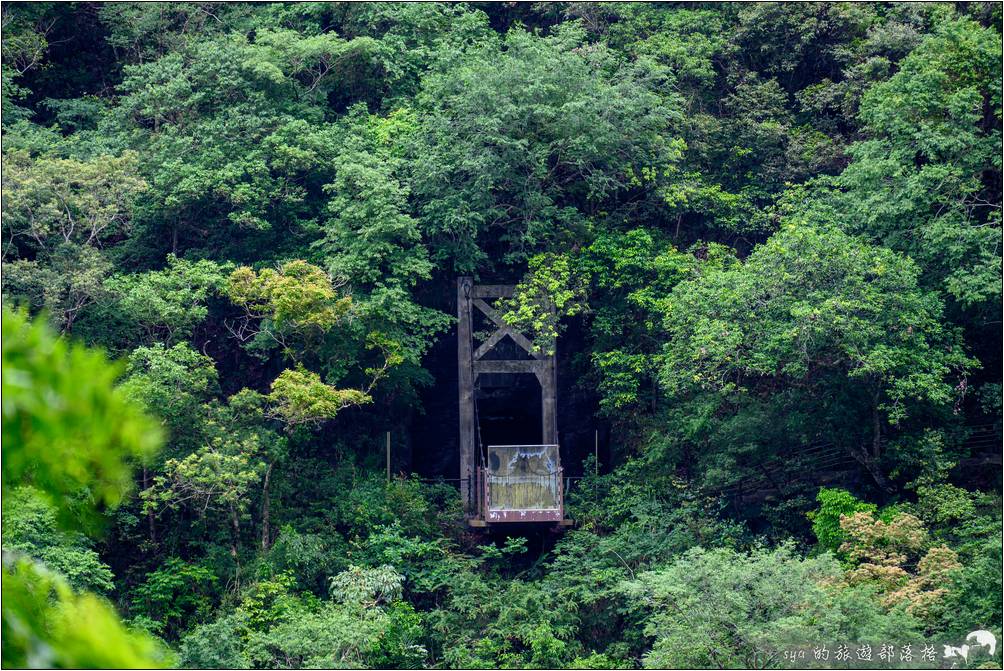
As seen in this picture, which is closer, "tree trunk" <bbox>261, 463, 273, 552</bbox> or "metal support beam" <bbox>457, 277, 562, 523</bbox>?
"tree trunk" <bbox>261, 463, 273, 552</bbox>

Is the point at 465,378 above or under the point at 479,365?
under

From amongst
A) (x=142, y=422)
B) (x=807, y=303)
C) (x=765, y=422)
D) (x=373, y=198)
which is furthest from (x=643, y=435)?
(x=142, y=422)

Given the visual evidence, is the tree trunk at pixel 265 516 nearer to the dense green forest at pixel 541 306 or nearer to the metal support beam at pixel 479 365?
the dense green forest at pixel 541 306

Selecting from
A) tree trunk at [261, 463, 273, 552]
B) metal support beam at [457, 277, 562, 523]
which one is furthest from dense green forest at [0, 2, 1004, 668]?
metal support beam at [457, 277, 562, 523]

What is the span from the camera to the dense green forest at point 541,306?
469 inches

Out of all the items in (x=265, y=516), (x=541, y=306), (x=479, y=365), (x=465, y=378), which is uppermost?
(x=541, y=306)

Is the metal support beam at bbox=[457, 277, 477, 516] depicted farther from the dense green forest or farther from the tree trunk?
the tree trunk

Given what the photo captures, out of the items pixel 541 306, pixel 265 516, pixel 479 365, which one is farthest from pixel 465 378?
pixel 265 516

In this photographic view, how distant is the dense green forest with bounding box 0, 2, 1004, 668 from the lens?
39.1 ft

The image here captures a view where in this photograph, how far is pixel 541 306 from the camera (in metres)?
14.6

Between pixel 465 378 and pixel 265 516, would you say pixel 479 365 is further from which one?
pixel 265 516

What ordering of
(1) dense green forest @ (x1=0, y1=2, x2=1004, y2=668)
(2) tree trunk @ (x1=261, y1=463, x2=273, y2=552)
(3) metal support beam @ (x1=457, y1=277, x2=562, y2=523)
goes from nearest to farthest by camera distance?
(1) dense green forest @ (x1=0, y1=2, x2=1004, y2=668) → (2) tree trunk @ (x1=261, y1=463, x2=273, y2=552) → (3) metal support beam @ (x1=457, y1=277, x2=562, y2=523)

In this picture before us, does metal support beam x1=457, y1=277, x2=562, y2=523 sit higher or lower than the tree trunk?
higher

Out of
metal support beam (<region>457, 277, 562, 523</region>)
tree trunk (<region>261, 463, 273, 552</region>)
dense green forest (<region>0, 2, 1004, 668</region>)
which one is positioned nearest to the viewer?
dense green forest (<region>0, 2, 1004, 668</region>)
